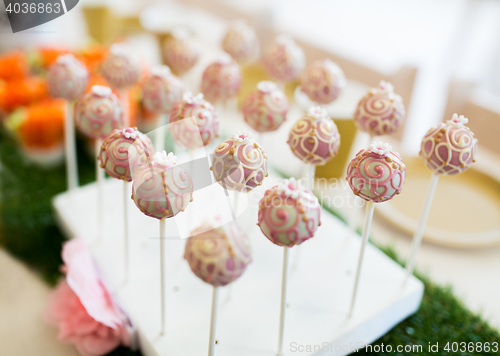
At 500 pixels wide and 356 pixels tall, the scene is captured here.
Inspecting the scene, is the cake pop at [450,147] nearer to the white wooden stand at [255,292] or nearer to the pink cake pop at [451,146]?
the pink cake pop at [451,146]

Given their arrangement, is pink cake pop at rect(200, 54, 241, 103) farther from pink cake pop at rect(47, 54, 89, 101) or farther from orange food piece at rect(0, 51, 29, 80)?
orange food piece at rect(0, 51, 29, 80)

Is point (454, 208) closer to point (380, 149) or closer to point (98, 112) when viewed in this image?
point (380, 149)

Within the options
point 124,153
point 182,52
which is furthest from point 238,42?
point 124,153

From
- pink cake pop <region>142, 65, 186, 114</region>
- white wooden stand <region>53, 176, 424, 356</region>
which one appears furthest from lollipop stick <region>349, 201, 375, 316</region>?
pink cake pop <region>142, 65, 186, 114</region>

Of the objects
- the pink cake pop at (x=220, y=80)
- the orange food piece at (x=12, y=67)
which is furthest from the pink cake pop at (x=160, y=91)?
the orange food piece at (x=12, y=67)

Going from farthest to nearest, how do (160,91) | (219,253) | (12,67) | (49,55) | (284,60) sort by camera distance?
(49,55)
(12,67)
(284,60)
(160,91)
(219,253)
